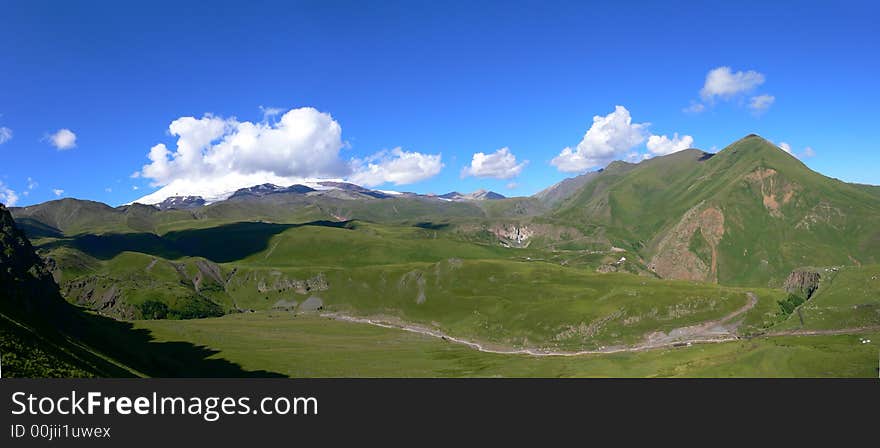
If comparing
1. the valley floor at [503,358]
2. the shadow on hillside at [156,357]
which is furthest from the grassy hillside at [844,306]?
the shadow on hillside at [156,357]

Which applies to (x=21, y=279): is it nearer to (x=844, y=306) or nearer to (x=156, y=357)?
(x=156, y=357)

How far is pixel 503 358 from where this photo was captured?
15262 centimetres

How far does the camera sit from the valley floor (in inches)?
3233

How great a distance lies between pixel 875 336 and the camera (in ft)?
361

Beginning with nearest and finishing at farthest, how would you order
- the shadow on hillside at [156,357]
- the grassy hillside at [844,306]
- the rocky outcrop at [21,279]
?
the rocky outcrop at [21,279], the shadow on hillside at [156,357], the grassy hillside at [844,306]

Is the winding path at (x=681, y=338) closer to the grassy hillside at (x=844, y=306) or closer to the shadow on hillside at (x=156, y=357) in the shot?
the grassy hillside at (x=844, y=306)

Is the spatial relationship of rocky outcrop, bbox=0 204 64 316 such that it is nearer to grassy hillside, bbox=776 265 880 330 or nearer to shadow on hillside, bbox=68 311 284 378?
shadow on hillside, bbox=68 311 284 378

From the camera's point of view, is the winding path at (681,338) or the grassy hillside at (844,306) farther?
the winding path at (681,338)

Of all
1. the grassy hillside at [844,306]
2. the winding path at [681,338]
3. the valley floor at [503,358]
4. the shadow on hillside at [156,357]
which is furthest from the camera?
the winding path at [681,338]

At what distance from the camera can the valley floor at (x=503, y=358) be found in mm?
82125
